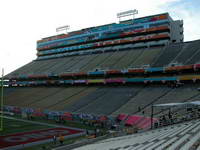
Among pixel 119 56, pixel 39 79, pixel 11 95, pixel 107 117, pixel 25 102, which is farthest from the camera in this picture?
pixel 39 79

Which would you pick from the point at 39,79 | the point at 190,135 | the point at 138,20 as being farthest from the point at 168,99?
the point at 39,79

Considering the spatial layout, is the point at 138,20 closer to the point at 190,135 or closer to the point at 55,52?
the point at 55,52

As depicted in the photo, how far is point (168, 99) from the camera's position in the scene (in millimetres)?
31828

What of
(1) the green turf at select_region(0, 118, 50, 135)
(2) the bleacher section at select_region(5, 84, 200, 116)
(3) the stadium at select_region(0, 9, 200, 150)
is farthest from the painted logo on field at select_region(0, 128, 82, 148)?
(2) the bleacher section at select_region(5, 84, 200, 116)

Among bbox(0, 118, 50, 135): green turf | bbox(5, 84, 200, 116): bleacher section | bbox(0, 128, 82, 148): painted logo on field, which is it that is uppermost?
bbox(5, 84, 200, 116): bleacher section

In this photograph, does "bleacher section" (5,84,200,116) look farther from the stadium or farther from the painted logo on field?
the painted logo on field

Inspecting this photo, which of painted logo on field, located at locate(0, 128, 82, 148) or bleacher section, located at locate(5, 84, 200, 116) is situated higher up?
bleacher section, located at locate(5, 84, 200, 116)

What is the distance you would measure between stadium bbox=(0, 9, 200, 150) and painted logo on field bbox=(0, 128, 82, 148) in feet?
0.76

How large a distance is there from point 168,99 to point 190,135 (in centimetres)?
2227

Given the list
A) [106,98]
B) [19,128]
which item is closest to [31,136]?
[19,128]

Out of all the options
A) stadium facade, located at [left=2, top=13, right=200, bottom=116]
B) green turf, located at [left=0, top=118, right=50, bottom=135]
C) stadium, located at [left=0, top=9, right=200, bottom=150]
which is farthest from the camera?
stadium facade, located at [left=2, top=13, right=200, bottom=116]

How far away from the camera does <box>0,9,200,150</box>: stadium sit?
29.1 metres

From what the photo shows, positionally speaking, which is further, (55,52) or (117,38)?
(55,52)

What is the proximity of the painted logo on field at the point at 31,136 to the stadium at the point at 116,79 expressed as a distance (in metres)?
0.23
